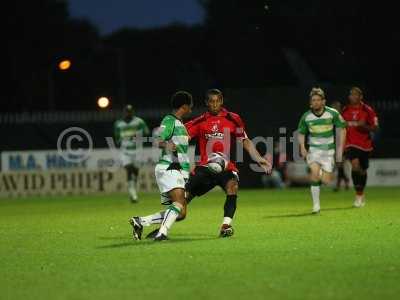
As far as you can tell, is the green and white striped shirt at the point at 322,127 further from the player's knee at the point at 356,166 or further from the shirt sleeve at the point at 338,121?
the player's knee at the point at 356,166

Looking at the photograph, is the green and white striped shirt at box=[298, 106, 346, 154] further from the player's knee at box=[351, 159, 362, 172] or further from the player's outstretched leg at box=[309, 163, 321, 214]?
the player's knee at box=[351, 159, 362, 172]

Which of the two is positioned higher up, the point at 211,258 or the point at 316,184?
the point at 316,184

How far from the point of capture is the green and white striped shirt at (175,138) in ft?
42.8

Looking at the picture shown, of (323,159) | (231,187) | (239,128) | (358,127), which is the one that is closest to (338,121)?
(323,159)

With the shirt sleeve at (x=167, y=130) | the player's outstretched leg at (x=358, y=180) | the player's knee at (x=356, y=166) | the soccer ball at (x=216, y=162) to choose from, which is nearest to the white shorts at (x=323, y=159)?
the player's outstretched leg at (x=358, y=180)

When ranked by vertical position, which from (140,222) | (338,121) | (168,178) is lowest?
(140,222)

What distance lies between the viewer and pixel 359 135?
20.8m

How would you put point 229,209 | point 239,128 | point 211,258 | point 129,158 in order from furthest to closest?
point 129,158, point 239,128, point 229,209, point 211,258

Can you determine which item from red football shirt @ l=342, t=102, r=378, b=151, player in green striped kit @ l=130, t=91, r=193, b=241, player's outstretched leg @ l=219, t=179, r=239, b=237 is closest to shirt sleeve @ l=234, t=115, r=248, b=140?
player's outstretched leg @ l=219, t=179, r=239, b=237

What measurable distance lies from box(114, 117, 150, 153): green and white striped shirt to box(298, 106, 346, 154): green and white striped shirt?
816cm

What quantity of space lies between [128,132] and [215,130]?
1256 cm

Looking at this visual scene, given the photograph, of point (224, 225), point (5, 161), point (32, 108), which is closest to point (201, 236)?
point (224, 225)

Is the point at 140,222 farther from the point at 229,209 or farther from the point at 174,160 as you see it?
the point at 229,209

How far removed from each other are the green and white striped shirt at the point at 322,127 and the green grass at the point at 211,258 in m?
1.30
